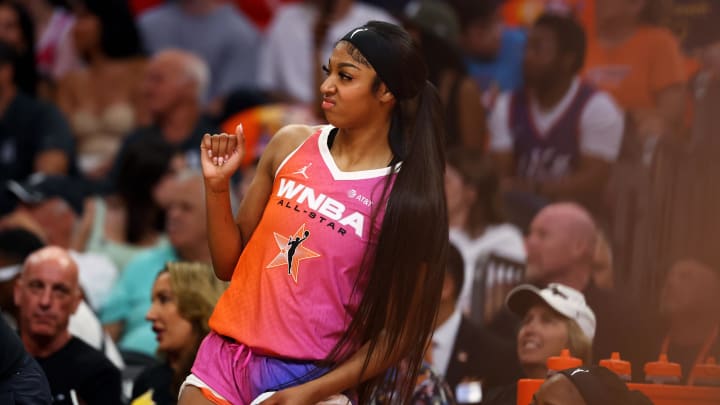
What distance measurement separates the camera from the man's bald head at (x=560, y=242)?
18.0 feet

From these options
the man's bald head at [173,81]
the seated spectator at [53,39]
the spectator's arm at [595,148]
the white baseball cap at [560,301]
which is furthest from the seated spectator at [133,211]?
the white baseball cap at [560,301]

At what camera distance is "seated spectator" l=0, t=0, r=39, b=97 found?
8.85m

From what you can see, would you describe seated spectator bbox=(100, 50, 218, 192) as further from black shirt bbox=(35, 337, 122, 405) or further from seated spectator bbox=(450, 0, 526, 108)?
black shirt bbox=(35, 337, 122, 405)

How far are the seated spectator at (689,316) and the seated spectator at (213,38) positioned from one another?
459 cm

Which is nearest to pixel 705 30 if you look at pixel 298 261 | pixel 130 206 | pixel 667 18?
pixel 667 18

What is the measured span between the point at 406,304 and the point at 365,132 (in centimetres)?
52

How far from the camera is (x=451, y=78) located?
7.10m

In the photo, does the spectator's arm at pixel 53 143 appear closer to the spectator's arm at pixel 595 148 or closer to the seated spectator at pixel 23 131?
the seated spectator at pixel 23 131

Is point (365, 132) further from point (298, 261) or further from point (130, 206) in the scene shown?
point (130, 206)

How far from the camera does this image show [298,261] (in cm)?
396

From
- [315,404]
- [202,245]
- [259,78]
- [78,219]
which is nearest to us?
[315,404]

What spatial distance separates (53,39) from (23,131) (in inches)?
58.1

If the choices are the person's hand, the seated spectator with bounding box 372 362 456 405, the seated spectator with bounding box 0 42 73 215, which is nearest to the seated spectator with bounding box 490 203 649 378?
the seated spectator with bounding box 372 362 456 405

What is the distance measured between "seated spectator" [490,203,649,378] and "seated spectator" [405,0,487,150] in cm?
118
